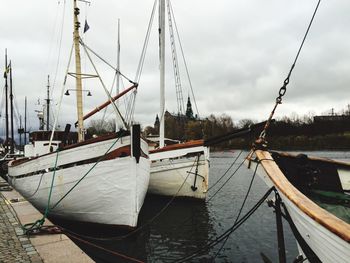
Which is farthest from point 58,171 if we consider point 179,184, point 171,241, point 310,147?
point 310,147

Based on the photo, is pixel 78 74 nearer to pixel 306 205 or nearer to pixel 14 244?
pixel 14 244

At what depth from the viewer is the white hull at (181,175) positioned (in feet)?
46.2

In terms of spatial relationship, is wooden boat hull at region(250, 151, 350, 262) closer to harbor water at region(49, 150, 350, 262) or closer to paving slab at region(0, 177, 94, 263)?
harbor water at region(49, 150, 350, 262)

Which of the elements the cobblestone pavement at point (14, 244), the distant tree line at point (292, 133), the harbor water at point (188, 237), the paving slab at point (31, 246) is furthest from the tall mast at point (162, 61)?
the distant tree line at point (292, 133)

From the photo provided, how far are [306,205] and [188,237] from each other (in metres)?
7.16

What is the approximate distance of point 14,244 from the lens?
19.6 feet

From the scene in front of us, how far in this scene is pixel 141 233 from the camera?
10227 mm

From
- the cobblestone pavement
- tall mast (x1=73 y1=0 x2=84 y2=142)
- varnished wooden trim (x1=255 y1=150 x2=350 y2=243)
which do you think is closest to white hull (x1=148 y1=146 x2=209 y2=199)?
tall mast (x1=73 y1=0 x2=84 y2=142)

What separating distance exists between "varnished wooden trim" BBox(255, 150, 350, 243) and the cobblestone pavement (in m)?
3.90

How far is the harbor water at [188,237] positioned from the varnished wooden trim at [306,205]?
6.04 ft

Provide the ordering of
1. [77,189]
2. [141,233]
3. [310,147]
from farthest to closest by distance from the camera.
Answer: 1. [310,147]
2. [141,233]
3. [77,189]

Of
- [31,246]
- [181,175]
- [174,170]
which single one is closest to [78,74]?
[174,170]

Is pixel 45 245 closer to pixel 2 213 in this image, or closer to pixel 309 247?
pixel 2 213

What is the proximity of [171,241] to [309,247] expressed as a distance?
6344 millimetres
